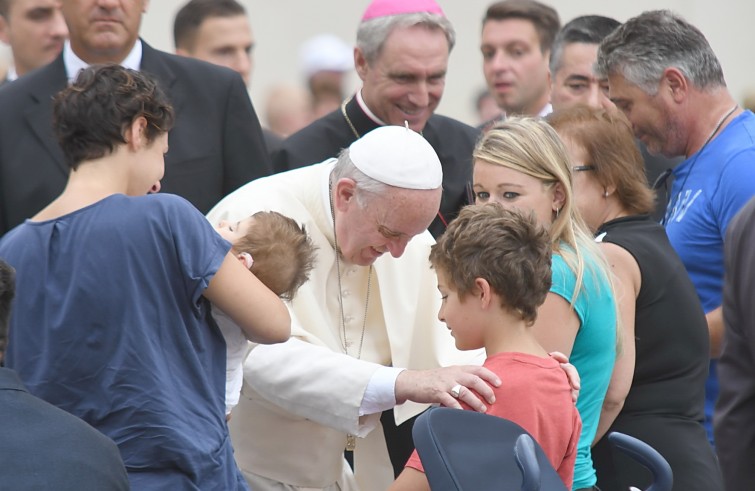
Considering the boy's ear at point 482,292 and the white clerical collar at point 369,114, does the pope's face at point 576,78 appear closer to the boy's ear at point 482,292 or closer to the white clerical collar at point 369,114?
the white clerical collar at point 369,114

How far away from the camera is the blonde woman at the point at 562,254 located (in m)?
3.18

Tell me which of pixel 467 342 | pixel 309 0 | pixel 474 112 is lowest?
pixel 474 112

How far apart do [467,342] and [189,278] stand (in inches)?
27.1

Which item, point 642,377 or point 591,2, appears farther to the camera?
point 591,2

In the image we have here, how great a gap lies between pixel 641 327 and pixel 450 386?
0.78m

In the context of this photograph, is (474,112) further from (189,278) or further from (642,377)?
(189,278)

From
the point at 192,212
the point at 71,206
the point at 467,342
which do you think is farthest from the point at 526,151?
the point at 71,206

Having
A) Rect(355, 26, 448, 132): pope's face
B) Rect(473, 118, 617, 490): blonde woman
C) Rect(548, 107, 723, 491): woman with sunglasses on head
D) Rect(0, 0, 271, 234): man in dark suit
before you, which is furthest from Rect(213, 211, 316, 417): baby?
Rect(355, 26, 448, 132): pope's face

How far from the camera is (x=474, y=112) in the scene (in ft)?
36.0

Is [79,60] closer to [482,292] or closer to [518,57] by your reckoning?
[482,292]

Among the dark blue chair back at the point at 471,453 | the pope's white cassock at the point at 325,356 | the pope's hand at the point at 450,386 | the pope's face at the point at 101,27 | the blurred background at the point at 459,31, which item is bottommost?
the blurred background at the point at 459,31

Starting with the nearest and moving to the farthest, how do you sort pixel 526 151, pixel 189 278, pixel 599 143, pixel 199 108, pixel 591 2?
pixel 189 278 < pixel 526 151 < pixel 599 143 < pixel 199 108 < pixel 591 2

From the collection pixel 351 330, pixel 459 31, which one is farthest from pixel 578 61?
pixel 459 31

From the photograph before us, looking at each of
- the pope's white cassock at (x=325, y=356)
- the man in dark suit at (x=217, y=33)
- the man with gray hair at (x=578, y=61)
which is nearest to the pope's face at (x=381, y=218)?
the pope's white cassock at (x=325, y=356)
